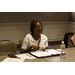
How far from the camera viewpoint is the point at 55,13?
287 inches

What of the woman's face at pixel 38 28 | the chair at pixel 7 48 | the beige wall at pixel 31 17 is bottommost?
the chair at pixel 7 48

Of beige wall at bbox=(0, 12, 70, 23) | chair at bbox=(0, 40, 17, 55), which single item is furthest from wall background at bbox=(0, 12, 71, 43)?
chair at bbox=(0, 40, 17, 55)

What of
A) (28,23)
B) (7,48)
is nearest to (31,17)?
(28,23)

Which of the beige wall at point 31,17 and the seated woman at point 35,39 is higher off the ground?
Answer: the beige wall at point 31,17

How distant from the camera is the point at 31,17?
6.73 metres

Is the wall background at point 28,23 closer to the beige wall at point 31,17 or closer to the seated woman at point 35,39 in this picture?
the beige wall at point 31,17

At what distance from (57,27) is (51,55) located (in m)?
5.28

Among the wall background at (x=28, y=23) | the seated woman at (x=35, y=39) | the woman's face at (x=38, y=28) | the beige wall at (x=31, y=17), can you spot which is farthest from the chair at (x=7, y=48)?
the beige wall at (x=31, y=17)

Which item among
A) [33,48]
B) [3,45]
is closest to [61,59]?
[33,48]

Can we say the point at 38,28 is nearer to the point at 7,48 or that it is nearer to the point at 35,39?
the point at 35,39

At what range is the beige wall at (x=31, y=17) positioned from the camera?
6246 mm

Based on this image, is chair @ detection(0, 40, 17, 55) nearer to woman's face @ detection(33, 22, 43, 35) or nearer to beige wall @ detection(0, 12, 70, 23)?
woman's face @ detection(33, 22, 43, 35)

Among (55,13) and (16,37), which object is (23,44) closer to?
(16,37)

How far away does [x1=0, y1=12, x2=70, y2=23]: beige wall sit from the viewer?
246 inches
